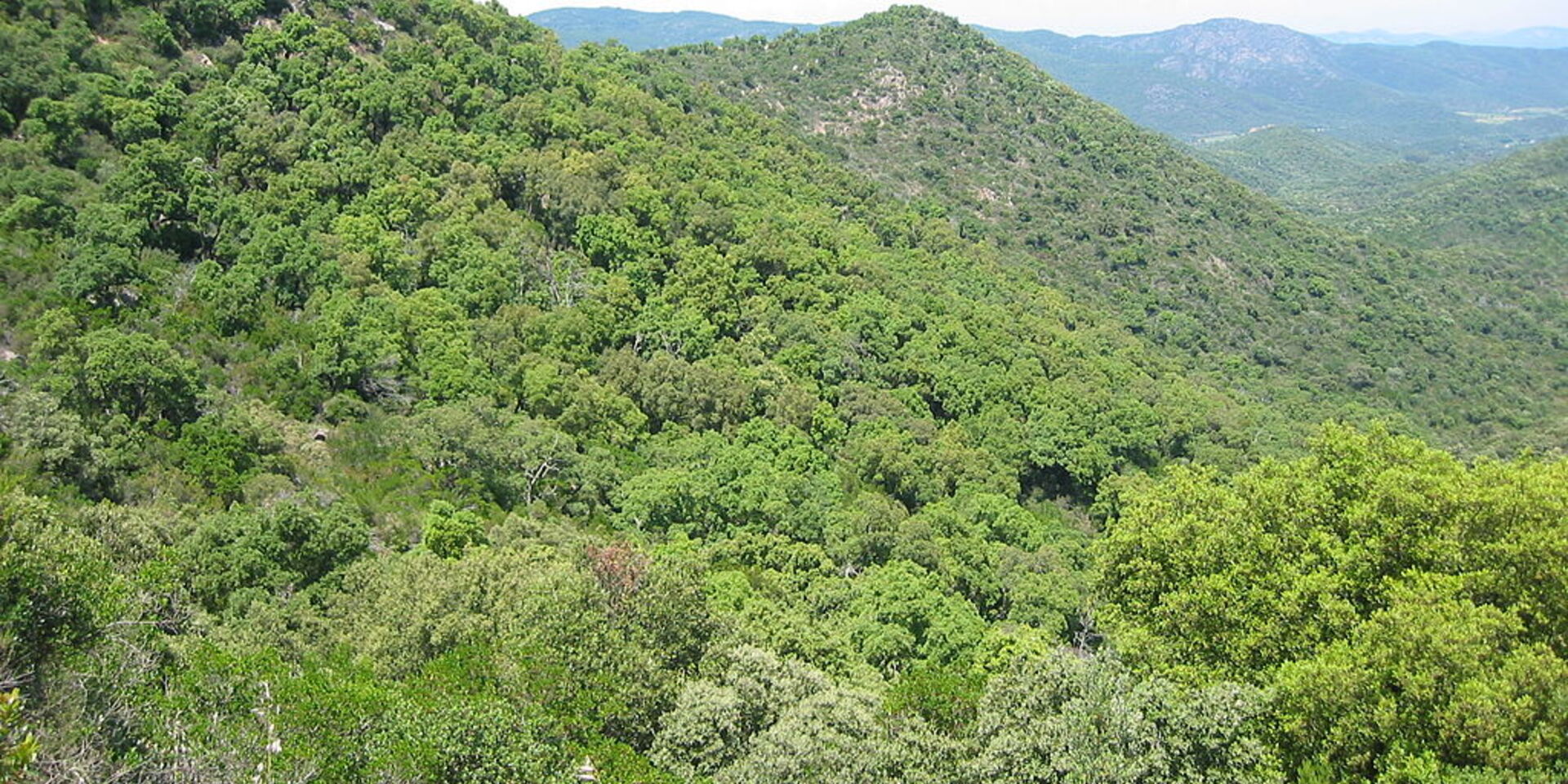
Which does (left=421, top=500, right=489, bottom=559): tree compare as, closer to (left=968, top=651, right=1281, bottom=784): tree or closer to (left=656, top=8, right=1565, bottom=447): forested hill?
(left=968, top=651, right=1281, bottom=784): tree

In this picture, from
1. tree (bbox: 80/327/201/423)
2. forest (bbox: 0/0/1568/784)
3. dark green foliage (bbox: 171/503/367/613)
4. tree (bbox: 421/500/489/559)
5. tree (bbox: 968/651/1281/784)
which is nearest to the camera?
tree (bbox: 968/651/1281/784)

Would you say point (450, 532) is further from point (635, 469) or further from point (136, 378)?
point (635, 469)

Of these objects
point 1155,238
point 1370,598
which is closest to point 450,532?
point 1370,598

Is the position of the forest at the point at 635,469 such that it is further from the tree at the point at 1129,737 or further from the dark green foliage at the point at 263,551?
the dark green foliage at the point at 263,551

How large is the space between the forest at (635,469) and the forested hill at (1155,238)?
176 centimetres

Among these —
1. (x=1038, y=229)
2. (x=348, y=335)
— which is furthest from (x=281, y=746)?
Answer: (x=1038, y=229)

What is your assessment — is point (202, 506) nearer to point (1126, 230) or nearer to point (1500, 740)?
point (1500, 740)

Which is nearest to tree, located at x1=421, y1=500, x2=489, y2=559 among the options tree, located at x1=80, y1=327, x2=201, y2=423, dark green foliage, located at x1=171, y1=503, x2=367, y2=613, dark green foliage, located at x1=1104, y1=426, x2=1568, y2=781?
dark green foliage, located at x1=171, y1=503, x2=367, y2=613

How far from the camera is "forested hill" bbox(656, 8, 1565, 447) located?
118938 mm

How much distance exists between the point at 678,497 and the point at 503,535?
11.5m

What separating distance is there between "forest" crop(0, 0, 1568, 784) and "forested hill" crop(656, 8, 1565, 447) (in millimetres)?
1757

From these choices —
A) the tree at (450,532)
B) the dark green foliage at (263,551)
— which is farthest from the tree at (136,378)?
the tree at (450,532)

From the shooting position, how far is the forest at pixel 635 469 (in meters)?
15.8

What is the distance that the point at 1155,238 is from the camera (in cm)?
13612
